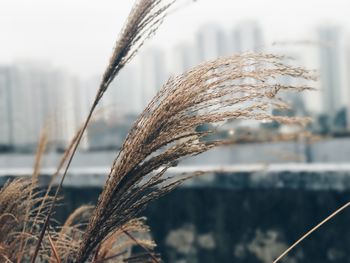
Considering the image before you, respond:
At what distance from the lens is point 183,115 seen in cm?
113

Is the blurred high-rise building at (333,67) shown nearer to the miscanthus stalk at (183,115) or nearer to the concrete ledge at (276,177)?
the concrete ledge at (276,177)

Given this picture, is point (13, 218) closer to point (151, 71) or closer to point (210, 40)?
point (210, 40)

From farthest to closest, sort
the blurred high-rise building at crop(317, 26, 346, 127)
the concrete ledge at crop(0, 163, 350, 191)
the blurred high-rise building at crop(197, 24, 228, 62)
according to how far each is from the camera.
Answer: the blurred high-rise building at crop(317, 26, 346, 127) < the blurred high-rise building at crop(197, 24, 228, 62) < the concrete ledge at crop(0, 163, 350, 191)

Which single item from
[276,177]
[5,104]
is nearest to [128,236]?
[276,177]

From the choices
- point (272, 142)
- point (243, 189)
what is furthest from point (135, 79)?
point (243, 189)

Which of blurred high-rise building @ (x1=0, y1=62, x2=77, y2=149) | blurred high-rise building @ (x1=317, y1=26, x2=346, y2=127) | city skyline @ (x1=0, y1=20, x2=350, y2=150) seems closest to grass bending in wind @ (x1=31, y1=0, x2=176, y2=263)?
city skyline @ (x1=0, y1=20, x2=350, y2=150)

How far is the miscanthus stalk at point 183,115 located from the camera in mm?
1119

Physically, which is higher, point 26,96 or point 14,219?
point 26,96

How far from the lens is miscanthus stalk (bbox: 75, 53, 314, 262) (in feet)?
3.67

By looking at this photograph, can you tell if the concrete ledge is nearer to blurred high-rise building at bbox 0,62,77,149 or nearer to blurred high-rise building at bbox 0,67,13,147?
blurred high-rise building at bbox 0,62,77,149

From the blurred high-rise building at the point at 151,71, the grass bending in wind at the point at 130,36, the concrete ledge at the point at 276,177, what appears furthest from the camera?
the blurred high-rise building at the point at 151,71

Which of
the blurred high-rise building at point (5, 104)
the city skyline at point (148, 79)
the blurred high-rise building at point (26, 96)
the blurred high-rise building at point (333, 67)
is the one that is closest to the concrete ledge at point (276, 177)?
the city skyline at point (148, 79)

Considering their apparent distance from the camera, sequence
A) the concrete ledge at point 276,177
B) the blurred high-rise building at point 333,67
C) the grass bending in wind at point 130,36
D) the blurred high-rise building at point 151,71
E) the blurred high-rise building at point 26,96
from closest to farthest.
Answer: the grass bending in wind at point 130,36
the concrete ledge at point 276,177
the blurred high-rise building at point 26,96
the blurred high-rise building at point 151,71
the blurred high-rise building at point 333,67

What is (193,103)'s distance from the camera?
112cm
